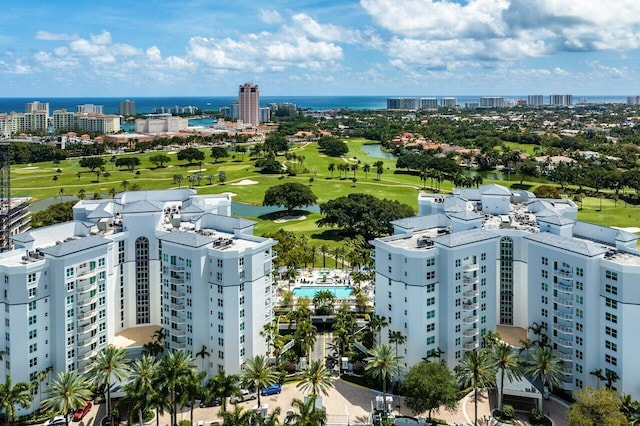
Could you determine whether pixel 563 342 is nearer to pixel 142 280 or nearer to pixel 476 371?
pixel 476 371

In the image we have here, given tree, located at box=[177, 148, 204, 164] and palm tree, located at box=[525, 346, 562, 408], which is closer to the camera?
palm tree, located at box=[525, 346, 562, 408]

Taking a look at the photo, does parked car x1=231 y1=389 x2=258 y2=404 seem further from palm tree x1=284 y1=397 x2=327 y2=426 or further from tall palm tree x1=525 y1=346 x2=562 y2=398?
tall palm tree x1=525 y1=346 x2=562 y2=398

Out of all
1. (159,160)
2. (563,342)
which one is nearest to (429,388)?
(563,342)

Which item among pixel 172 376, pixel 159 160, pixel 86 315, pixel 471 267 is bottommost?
pixel 172 376

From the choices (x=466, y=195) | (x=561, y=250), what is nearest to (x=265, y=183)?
(x=466, y=195)

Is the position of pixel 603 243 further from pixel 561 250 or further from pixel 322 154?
pixel 322 154

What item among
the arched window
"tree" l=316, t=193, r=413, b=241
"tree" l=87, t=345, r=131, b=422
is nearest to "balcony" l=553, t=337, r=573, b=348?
"tree" l=87, t=345, r=131, b=422
